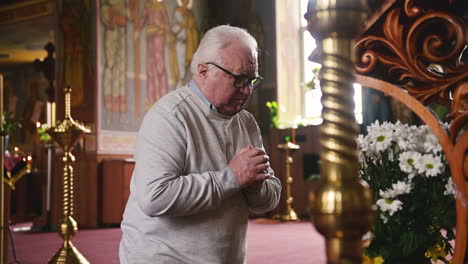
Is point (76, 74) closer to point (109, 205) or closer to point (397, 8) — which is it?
point (109, 205)

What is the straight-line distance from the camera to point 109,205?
373 inches

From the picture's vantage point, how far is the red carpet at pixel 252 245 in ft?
18.6

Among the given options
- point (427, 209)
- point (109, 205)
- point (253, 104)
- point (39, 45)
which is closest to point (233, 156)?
point (427, 209)

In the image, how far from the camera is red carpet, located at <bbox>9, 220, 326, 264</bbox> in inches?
223

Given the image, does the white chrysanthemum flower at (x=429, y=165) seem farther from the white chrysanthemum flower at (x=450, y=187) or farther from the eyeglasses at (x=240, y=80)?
the eyeglasses at (x=240, y=80)

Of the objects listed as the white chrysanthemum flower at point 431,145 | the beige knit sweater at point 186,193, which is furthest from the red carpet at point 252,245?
the beige knit sweater at point 186,193

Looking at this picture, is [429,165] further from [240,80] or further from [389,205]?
[240,80]

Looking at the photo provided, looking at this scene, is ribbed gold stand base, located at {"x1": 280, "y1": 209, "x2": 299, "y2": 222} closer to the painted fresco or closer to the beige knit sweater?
the painted fresco

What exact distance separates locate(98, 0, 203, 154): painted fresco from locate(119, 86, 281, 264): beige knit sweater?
772cm

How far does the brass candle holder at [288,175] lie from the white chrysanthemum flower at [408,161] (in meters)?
7.96

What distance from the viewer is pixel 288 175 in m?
10.1

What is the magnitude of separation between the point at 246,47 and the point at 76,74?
26.4 ft

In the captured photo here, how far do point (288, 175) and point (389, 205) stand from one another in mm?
8132

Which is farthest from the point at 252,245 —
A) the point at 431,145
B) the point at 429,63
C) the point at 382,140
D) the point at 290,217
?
the point at 429,63
